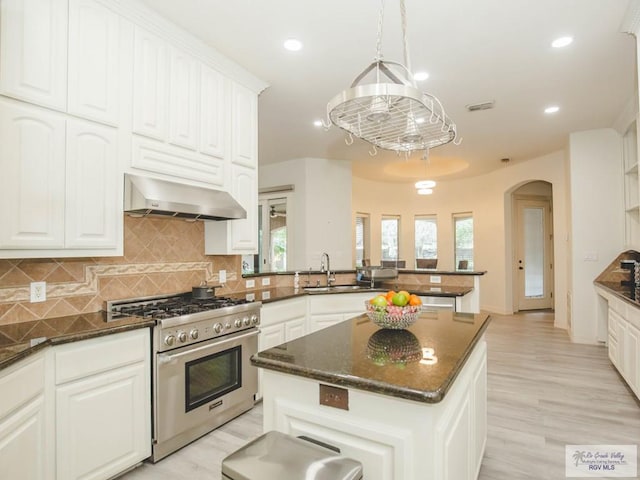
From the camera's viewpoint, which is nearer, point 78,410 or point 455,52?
point 78,410

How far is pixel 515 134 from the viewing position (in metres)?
5.12

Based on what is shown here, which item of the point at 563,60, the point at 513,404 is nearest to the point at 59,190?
the point at 513,404

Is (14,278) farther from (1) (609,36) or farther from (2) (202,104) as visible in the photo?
(1) (609,36)

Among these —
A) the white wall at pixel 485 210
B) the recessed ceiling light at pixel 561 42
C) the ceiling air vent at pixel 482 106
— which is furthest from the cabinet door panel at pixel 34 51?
the white wall at pixel 485 210

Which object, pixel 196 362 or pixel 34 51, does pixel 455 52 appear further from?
pixel 196 362

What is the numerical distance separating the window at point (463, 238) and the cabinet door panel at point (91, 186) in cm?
729

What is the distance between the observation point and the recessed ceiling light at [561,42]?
9.27 ft

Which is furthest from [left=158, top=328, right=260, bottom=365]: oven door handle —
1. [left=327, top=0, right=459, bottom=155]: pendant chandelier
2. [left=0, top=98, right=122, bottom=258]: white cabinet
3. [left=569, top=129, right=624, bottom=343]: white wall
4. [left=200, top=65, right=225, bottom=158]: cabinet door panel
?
[left=569, top=129, right=624, bottom=343]: white wall

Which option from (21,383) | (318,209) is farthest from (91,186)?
(318,209)

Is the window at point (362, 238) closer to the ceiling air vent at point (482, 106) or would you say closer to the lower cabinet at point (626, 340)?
the ceiling air vent at point (482, 106)

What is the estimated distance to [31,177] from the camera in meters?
1.93

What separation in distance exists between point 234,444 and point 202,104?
2.53m

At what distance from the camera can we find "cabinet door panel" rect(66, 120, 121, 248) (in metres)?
2.11

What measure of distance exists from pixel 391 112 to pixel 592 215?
4.73 metres
